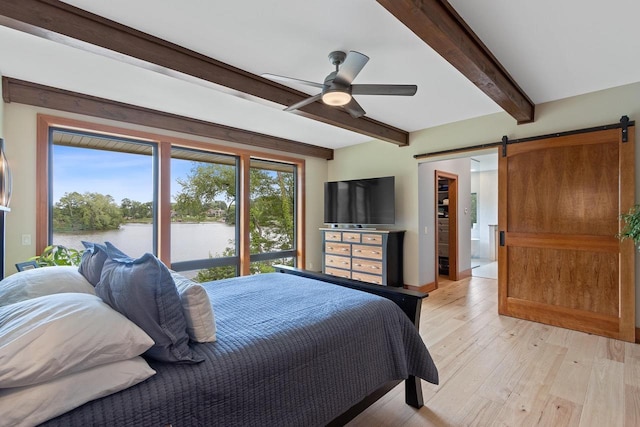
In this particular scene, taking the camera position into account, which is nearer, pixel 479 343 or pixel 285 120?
pixel 479 343

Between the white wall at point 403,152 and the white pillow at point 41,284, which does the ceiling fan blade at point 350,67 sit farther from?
the white wall at point 403,152

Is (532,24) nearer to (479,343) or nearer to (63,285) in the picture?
(479,343)

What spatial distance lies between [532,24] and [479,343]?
2.70m

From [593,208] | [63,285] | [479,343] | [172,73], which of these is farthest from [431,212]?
Answer: [63,285]

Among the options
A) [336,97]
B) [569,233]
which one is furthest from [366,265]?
[336,97]

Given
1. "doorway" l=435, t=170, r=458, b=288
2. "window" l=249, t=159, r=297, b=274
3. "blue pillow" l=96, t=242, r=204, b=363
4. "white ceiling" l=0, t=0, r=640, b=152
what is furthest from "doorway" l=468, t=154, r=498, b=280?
"blue pillow" l=96, t=242, r=204, b=363

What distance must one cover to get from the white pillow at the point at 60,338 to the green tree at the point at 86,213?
2.83 meters

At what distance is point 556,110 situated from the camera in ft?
11.3

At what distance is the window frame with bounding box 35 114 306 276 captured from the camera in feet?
10.3

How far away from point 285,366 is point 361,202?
3922mm

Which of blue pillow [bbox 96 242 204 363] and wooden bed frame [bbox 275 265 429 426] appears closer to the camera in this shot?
blue pillow [bbox 96 242 204 363]

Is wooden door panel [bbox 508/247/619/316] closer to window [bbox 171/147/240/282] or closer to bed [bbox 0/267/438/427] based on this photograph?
bed [bbox 0/267/438/427]

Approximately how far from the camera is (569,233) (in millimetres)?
3330

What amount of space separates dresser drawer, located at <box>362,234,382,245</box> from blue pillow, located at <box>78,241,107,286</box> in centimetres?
362
